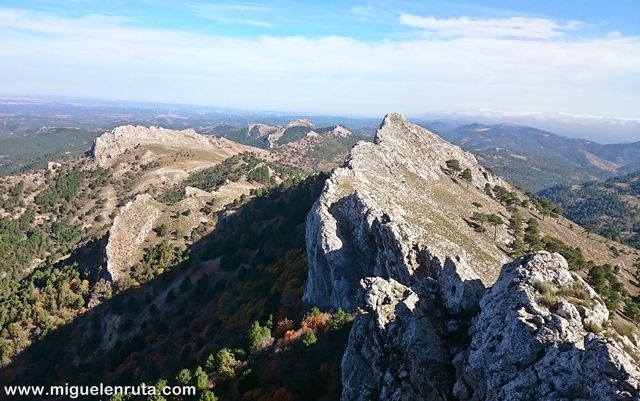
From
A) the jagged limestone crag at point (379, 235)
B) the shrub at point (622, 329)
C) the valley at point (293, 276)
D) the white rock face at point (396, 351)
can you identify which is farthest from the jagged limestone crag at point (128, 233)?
the shrub at point (622, 329)

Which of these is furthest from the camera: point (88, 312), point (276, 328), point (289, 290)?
point (88, 312)

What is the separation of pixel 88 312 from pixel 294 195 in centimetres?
5763

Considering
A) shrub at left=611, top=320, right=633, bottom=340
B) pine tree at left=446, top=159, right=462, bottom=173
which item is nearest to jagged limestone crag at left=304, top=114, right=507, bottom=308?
shrub at left=611, top=320, right=633, bottom=340

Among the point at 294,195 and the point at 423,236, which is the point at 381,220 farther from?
the point at 294,195

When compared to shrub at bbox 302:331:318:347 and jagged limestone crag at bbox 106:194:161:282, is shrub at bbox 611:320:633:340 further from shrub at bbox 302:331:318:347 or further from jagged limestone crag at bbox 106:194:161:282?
jagged limestone crag at bbox 106:194:161:282

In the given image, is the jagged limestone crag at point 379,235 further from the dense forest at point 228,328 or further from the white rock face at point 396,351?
the white rock face at point 396,351

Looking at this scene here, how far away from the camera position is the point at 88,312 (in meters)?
112

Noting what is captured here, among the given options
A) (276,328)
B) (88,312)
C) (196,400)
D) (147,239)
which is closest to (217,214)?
(147,239)

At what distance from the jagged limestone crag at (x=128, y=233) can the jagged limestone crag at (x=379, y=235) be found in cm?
6929

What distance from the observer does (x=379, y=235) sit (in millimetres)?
57656

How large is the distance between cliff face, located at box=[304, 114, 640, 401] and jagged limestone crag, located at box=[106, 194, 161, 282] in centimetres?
7191

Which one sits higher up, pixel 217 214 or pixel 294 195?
pixel 294 195

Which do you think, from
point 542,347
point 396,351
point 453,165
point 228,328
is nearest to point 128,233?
point 228,328

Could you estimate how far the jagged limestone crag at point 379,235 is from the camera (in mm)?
55062
